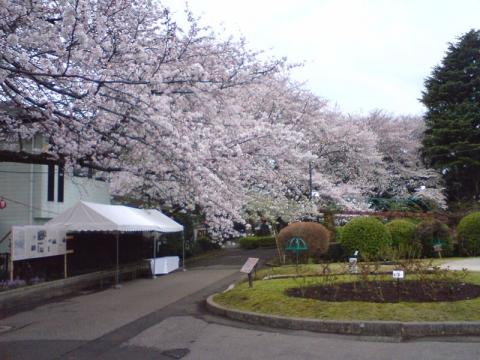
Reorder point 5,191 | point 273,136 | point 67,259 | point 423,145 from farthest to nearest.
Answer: point 423,145, point 5,191, point 67,259, point 273,136

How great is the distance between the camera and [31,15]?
845cm

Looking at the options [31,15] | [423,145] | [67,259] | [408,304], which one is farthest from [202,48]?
[423,145]

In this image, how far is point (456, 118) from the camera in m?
35.3

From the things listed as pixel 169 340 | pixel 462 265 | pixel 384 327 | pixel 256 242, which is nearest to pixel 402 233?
pixel 462 265

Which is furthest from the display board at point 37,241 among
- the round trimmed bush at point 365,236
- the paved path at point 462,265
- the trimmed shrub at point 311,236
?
the paved path at point 462,265

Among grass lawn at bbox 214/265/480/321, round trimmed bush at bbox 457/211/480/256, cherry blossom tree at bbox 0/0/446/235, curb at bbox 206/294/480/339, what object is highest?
cherry blossom tree at bbox 0/0/446/235

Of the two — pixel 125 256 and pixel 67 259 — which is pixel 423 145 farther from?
pixel 67 259

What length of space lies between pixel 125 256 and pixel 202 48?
558 inches

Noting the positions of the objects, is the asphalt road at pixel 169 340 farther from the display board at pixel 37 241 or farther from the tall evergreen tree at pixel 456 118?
the tall evergreen tree at pixel 456 118

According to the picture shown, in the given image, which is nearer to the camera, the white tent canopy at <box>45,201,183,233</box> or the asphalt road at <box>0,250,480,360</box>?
the asphalt road at <box>0,250,480,360</box>

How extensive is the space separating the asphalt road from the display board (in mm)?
2740

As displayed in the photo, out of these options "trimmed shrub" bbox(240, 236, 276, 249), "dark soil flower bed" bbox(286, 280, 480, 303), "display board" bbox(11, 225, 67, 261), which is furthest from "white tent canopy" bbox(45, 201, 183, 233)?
"trimmed shrub" bbox(240, 236, 276, 249)

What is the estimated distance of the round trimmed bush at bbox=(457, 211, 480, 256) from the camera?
23844mm

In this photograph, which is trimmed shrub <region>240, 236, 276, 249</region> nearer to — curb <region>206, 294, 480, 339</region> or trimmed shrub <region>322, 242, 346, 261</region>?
trimmed shrub <region>322, 242, 346, 261</region>
